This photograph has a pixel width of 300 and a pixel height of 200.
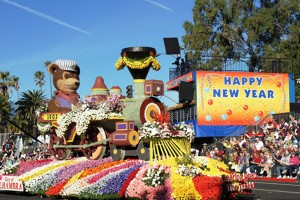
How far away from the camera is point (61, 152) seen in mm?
17578

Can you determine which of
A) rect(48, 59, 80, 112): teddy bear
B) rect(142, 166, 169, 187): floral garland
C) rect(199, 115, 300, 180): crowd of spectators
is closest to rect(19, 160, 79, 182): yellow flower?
rect(48, 59, 80, 112): teddy bear

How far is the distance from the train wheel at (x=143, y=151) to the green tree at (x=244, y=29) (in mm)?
33935

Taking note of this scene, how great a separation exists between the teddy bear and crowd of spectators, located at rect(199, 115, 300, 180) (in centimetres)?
695

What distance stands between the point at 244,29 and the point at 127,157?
39.4 meters

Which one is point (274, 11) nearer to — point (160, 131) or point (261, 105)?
point (261, 105)

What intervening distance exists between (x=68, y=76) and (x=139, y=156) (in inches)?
217

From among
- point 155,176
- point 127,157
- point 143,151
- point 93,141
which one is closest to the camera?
point 155,176

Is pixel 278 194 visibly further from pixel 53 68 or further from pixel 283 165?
pixel 53 68

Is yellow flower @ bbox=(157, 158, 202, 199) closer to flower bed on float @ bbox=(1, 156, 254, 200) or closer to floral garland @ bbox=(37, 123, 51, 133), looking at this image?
flower bed on float @ bbox=(1, 156, 254, 200)

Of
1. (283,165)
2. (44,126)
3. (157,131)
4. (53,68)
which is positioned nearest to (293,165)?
(283,165)

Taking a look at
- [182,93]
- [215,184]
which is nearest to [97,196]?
[215,184]

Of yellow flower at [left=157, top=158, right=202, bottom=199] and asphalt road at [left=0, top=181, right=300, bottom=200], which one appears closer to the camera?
yellow flower at [left=157, top=158, right=202, bottom=199]

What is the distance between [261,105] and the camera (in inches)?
1416

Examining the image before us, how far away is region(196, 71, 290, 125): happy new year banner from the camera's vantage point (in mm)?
34969
